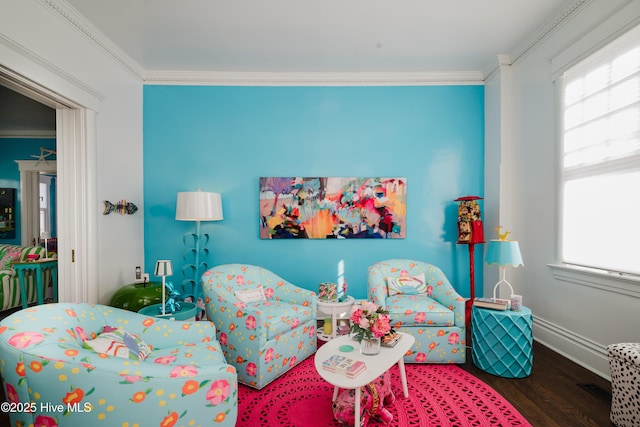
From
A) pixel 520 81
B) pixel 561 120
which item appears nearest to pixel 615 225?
pixel 561 120

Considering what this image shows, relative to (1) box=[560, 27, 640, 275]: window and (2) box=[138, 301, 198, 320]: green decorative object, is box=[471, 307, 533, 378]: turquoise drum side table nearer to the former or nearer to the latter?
(1) box=[560, 27, 640, 275]: window

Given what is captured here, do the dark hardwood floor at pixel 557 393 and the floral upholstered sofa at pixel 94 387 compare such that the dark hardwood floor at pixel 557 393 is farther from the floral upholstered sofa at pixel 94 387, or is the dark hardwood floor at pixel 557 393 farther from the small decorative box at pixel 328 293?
the floral upholstered sofa at pixel 94 387

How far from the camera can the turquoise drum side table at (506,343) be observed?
250cm

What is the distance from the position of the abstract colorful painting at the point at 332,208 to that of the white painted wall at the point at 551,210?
1311 millimetres

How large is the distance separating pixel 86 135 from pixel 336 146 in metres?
2.70

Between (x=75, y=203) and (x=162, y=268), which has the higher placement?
(x=75, y=203)

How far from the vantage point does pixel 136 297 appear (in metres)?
3.09

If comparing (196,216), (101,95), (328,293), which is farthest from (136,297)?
(101,95)

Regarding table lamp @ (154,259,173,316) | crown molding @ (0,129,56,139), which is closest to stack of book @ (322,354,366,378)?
table lamp @ (154,259,173,316)

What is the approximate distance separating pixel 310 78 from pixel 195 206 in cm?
215

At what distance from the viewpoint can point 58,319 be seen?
1.66 metres

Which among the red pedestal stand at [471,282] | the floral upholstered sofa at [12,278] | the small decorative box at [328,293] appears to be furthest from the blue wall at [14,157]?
the red pedestal stand at [471,282]

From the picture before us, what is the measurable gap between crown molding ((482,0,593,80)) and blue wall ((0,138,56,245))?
300 inches

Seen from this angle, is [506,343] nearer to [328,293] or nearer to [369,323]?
[369,323]
